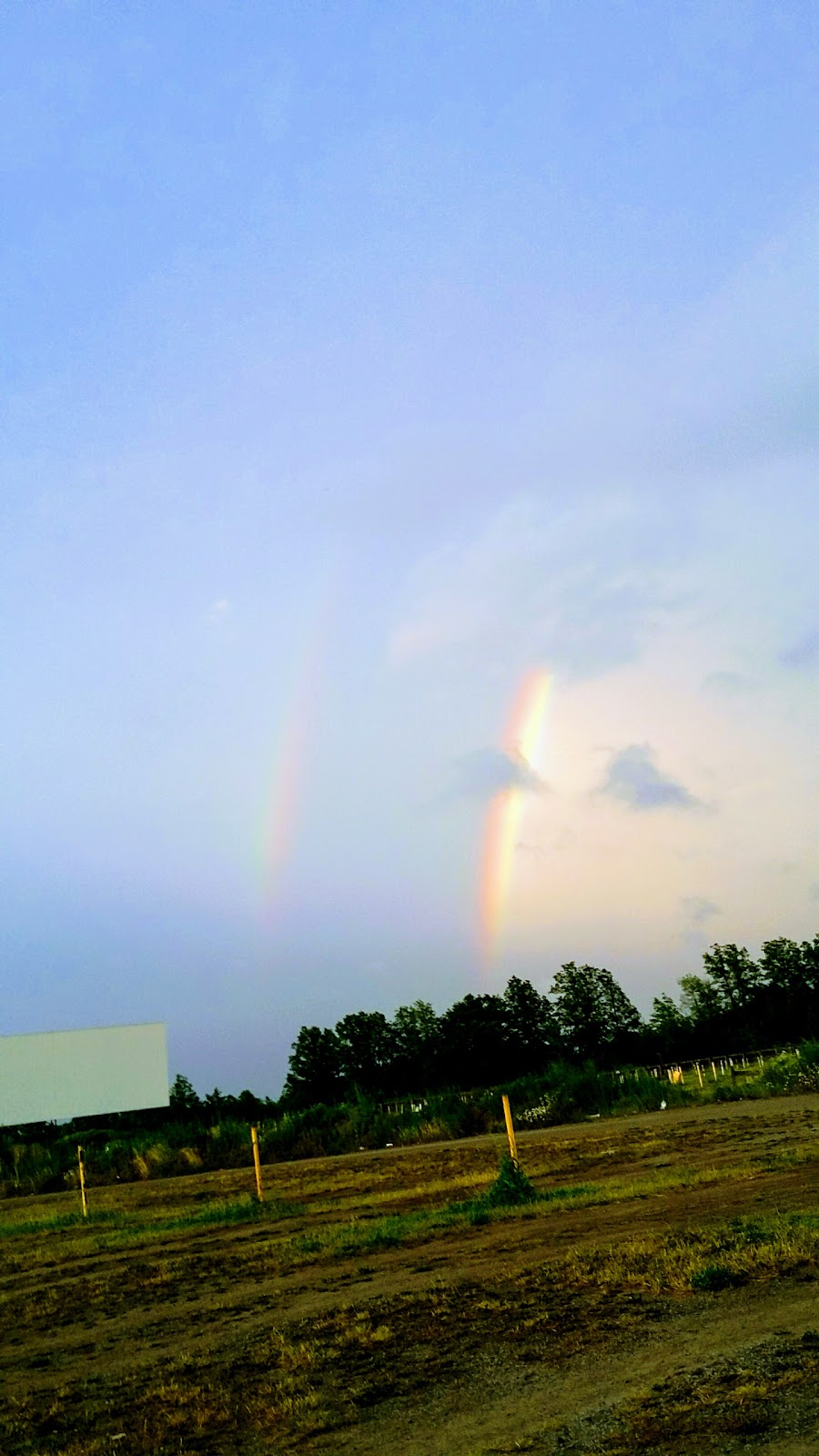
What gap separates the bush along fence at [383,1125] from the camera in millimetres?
43188

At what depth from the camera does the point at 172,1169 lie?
142 ft

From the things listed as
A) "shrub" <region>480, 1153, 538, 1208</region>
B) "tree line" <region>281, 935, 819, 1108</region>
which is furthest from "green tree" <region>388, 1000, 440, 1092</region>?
"shrub" <region>480, 1153, 538, 1208</region>

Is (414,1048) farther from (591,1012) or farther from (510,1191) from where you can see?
(510,1191)

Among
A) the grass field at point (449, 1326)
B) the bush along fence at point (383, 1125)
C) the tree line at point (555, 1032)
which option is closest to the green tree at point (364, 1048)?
the tree line at point (555, 1032)

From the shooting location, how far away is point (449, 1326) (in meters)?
10.3

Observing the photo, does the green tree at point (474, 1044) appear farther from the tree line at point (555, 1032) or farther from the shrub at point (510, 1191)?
the shrub at point (510, 1191)

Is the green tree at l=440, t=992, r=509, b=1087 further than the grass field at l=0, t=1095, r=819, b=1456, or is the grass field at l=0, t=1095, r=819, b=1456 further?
the green tree at l=440, t=992, r=509, b=1087

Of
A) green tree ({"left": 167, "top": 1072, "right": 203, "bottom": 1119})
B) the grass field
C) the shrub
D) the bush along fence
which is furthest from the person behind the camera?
green tree ({"left": 167, "top": 1072, "right": 203, "bottom": 1119})

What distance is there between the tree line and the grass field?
67974 mm

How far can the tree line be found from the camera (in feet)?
294

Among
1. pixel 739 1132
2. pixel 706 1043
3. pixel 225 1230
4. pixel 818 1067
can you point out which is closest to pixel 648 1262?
pixel 225 1230

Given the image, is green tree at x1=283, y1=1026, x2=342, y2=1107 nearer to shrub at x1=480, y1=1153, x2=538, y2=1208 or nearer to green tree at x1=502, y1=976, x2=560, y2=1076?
green tree at x1=502, y1=976, x2=560, y2=1076

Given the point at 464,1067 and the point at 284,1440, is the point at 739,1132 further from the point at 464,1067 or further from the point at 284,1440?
the point at 464,1067

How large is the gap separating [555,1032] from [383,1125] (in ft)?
194
